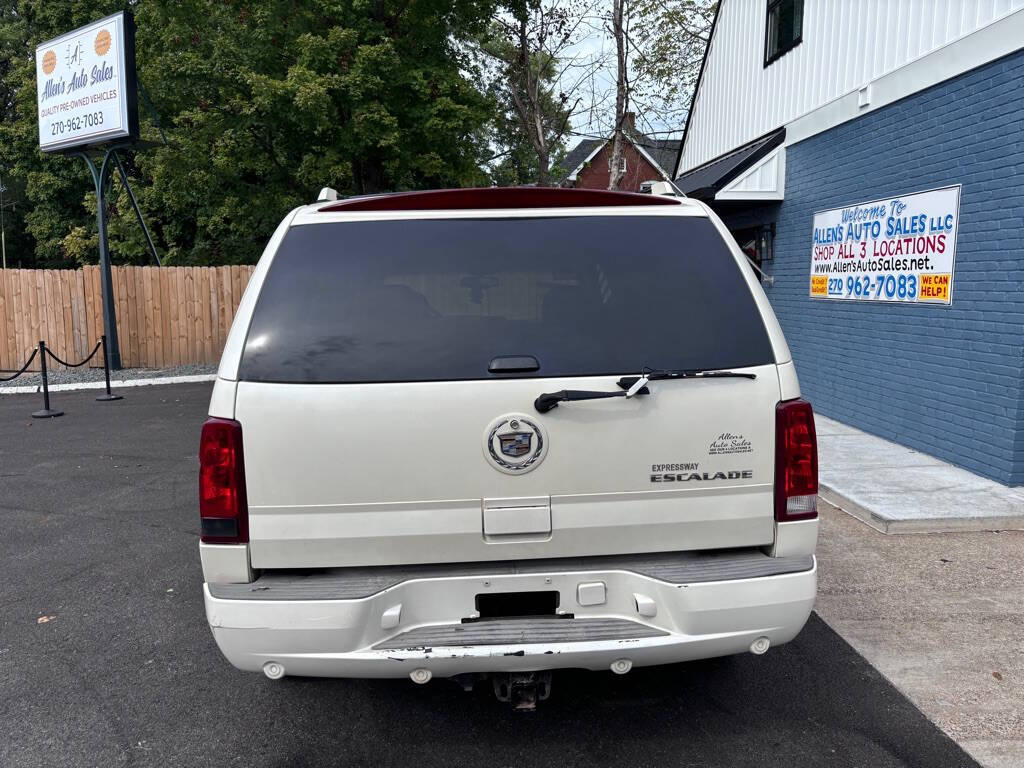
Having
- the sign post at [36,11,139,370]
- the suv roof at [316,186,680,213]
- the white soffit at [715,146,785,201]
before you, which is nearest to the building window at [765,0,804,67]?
the white soffit at [715,146,785,201]

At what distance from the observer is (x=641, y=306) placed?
2.74 metres

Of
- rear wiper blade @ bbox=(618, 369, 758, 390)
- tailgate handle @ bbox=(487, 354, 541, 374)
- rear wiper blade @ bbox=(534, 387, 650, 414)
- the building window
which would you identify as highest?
the building window

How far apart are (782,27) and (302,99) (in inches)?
435

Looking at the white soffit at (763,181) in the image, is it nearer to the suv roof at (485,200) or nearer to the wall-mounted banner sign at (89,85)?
the suv roof at (485,200)

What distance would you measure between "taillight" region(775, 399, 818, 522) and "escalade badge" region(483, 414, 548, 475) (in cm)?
81

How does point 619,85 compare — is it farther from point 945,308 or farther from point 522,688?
point 522,688

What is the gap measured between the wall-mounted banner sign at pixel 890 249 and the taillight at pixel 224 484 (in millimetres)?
6793

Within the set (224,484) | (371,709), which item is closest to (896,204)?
(371,709)

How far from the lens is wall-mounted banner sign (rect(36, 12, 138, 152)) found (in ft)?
51.7

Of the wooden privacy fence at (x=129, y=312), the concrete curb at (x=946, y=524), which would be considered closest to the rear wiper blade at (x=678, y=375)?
the concrete curb at (x=946, y=524)

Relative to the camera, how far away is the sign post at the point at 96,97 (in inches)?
621

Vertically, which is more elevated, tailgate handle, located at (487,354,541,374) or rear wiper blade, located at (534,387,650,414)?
tailgate handle, located at (487,354,541,374)

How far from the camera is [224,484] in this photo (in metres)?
2.55

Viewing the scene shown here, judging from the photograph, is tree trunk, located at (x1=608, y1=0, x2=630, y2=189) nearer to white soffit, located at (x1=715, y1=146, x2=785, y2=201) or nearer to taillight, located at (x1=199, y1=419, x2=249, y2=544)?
white soffit, located at (x1=715, y1=146, x2=785, y2=201)
